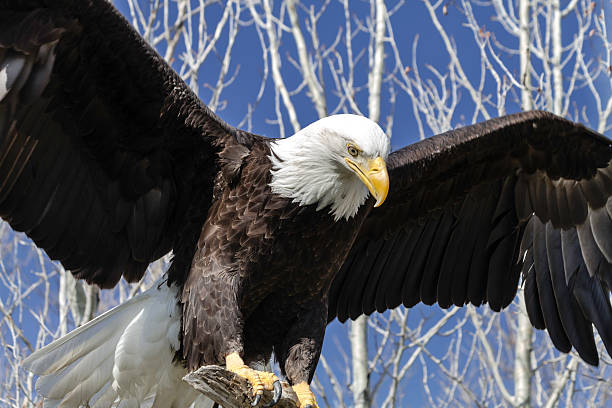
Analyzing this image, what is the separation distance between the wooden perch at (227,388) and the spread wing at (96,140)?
41.3 inches

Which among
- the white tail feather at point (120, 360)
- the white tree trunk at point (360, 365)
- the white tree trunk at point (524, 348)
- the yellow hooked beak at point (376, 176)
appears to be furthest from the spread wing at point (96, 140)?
the white tree trunk at point (524, 348)

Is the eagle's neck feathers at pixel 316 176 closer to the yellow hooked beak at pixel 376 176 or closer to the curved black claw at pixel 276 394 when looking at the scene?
the yellow hooked beak at pixel 376 176

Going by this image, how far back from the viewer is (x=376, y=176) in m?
3.60

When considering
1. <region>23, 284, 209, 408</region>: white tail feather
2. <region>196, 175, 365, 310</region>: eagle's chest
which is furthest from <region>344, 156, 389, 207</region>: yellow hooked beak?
<region>23, 284, 209, 408</region>: white tail feather

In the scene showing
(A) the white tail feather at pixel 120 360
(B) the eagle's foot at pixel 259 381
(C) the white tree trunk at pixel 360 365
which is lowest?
(A) the white tail feather at pixel 120 360

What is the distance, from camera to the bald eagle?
12.3ft

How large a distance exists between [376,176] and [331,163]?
0.32m

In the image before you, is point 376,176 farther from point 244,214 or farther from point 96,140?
point 96,140

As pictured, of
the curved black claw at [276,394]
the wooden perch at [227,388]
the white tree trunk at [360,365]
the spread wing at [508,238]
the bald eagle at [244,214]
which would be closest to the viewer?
the wooden perch at [227,388]

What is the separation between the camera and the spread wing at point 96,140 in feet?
12.0

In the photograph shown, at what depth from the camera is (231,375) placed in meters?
3.35

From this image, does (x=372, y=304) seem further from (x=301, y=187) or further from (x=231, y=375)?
(x=231, y=375)

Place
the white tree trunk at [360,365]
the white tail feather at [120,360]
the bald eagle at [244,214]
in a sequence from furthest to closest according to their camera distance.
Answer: the white tree trunk at [360,365]
the white tail feather at [120,360]
the bald eagle at [244,214]

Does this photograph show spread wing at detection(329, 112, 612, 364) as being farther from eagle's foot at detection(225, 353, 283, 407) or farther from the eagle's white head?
eagle's foot at detection(225, 353, 283, 407)
